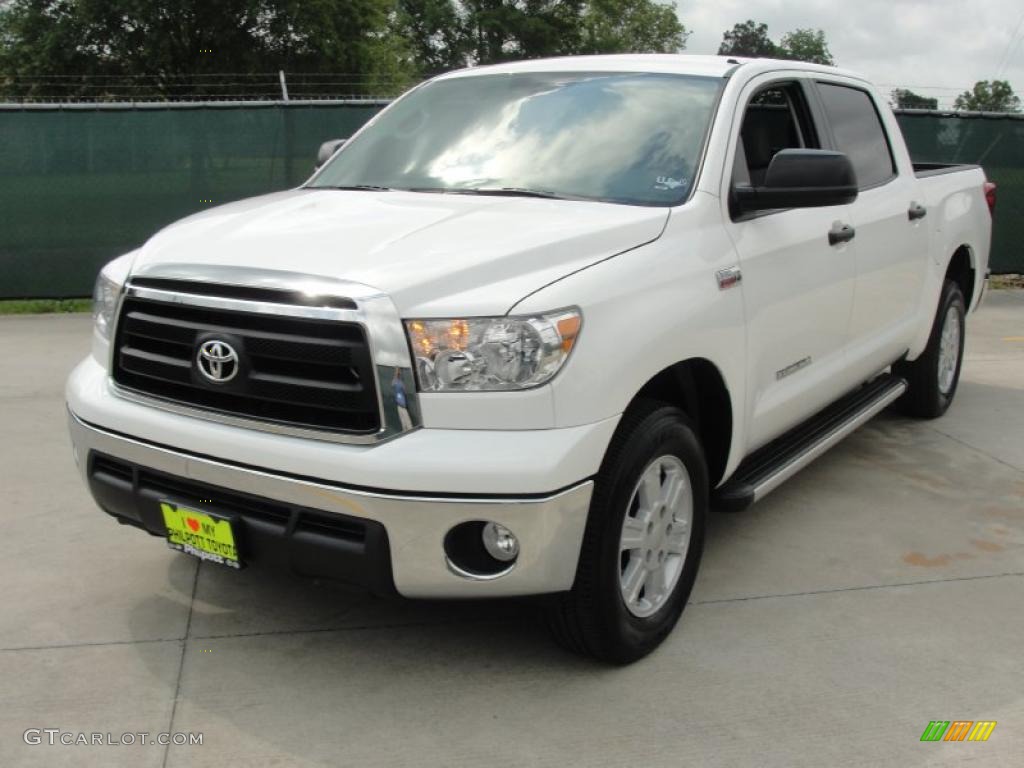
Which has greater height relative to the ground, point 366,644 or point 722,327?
point 722,327

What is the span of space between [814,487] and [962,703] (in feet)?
6.74

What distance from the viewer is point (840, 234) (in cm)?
450

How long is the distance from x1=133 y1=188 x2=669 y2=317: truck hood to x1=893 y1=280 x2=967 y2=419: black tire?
313cm

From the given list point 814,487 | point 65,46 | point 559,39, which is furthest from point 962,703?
point 559,39

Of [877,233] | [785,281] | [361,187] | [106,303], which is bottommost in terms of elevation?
[106,303]

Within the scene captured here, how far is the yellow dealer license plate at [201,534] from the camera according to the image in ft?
10.4

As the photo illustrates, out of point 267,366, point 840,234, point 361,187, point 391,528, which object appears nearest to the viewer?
point 391,528

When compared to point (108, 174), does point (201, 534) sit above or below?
below

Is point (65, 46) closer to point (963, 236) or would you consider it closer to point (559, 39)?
point (559, 39)

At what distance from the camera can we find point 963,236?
20.3 feet

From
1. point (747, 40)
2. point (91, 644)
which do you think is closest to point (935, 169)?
point (91, 644)

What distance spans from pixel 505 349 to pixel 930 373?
4056 millimetres

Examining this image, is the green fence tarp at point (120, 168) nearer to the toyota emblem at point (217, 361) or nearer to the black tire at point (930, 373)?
the black tire at point (930, 373)

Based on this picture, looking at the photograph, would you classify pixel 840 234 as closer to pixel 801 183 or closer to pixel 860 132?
pixel 801 183
